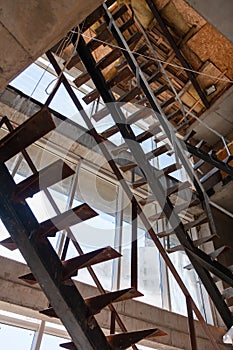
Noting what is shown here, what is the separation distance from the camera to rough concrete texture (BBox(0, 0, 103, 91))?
1369 millimetres

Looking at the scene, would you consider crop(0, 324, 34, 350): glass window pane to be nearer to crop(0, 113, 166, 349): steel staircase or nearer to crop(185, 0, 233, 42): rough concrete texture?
crop(0, 113, 166, 349): steel staircase

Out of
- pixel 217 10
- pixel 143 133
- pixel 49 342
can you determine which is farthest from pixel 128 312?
pixel 217 10

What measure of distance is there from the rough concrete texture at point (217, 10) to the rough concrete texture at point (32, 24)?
197 cm

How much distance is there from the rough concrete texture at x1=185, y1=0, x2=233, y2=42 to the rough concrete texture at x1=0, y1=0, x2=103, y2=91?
1968mm

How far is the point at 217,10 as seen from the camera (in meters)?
3.07

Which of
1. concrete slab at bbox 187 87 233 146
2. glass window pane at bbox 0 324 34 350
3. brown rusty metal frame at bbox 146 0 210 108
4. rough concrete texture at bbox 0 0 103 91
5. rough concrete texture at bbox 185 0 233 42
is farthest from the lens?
concrete slab at bbox 187 87 233 146

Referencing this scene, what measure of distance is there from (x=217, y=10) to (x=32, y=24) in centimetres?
236

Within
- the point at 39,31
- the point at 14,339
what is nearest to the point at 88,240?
the point at 14,339

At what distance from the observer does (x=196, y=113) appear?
7.23 m

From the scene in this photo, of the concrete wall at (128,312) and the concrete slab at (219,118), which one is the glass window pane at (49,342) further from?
the concrete slab at (219,118)

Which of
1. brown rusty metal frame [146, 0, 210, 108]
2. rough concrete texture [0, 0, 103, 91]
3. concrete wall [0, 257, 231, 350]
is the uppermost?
brown rusty metal frame [146, 0, 210, 108]

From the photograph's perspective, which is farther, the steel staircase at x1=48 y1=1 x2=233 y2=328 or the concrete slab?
the concrete slab

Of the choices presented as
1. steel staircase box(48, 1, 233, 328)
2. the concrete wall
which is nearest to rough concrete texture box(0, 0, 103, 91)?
steel staircase box(48, 1, 233, 328)

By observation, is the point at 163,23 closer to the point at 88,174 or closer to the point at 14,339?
the point at 88,174
